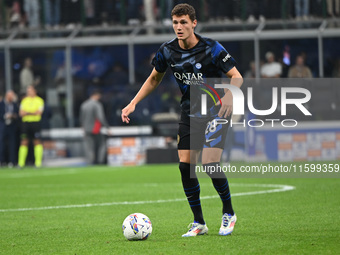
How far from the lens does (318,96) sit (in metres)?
20.3

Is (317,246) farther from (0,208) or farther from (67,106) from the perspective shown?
(67,106)

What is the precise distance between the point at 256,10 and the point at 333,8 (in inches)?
90.5

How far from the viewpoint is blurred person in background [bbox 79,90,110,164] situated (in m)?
22.4

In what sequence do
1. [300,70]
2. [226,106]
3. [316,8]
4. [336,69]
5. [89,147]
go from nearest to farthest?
[226,106], [300,70], [336,69], [89,147], [316,8]

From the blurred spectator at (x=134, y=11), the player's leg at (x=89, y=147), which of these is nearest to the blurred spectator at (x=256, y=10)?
the blurred spectator at (x=134, y=11)

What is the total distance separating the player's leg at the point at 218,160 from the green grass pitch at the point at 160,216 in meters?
0.17

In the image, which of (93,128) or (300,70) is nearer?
(300,70)

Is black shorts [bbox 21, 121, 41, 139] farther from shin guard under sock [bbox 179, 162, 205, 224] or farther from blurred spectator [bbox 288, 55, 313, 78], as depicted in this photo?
shin guard under sock [bbox 179, 162, 205, 224]

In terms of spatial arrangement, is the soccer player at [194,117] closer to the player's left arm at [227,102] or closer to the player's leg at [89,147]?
the player's left arm at [227,102]

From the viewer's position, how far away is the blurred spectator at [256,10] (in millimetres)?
23141

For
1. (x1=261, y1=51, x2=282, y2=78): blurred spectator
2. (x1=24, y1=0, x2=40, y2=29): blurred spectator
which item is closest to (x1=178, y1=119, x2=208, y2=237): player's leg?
(x1=261, y1=51, x2=282, y2=78): blurred spectator

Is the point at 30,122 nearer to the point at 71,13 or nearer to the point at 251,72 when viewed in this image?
the point at 71,13

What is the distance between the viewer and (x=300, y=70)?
21.8 m

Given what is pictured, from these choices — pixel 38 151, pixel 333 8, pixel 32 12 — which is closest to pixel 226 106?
pixel 38 151
